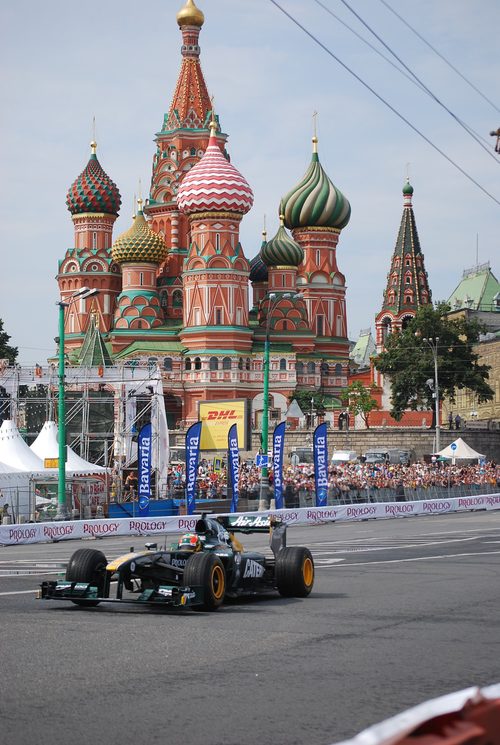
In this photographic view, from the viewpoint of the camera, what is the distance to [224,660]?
10.1 m

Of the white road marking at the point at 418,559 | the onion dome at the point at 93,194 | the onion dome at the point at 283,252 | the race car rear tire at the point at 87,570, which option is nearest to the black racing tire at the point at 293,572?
the race car rear tire at the point at 87,570

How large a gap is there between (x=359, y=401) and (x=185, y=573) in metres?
87.2

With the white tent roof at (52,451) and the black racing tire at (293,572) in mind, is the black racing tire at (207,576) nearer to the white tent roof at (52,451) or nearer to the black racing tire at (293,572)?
the black racing tire at (293,572)

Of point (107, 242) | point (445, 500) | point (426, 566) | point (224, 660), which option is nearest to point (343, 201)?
point (107, 242)

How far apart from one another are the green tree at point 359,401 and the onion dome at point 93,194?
86.8 ft

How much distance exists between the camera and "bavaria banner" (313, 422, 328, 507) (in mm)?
42469

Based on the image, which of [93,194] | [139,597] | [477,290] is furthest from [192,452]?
[477,290]

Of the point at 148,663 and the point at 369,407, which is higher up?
the point at 369,407

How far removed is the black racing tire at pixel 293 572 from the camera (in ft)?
48.9

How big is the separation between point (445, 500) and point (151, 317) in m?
52.9

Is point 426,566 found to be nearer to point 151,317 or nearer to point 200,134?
point 151,317

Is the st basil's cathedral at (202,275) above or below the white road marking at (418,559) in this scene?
above

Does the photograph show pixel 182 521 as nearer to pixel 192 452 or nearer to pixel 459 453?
pixel 192 452

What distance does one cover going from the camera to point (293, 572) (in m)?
14.9
